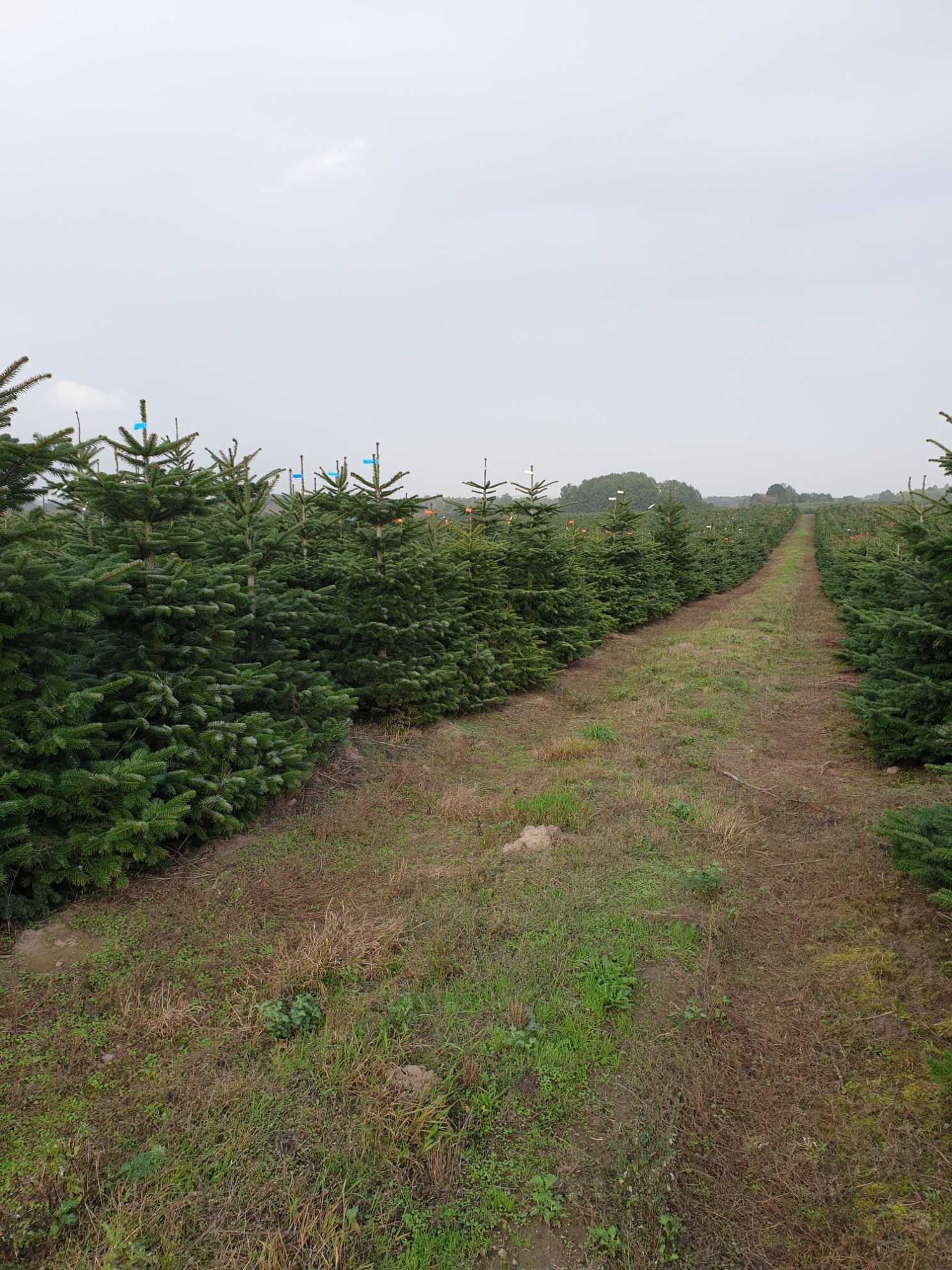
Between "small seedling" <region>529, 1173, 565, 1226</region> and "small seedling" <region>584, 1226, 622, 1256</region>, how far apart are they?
14 centimetres

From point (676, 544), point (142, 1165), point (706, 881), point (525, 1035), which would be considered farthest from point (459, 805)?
point (676, 544)

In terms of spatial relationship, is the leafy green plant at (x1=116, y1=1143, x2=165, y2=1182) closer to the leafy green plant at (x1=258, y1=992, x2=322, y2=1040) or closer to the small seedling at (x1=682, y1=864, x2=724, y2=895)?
the leafy green plant at (x1=258, y1=992, x2=322, y2=1040)

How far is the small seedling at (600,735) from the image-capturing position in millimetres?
8430

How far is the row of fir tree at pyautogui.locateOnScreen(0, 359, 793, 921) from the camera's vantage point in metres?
4.29

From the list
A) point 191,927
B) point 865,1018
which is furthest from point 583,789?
point 191,927

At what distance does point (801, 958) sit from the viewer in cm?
424

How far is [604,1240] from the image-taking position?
254 cm

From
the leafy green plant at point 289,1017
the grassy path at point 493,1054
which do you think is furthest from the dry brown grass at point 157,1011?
the leafy green plant at point 289,1017

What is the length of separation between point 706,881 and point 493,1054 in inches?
91.6

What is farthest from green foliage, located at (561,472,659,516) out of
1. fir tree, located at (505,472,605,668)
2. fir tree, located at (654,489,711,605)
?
fir tree, located at (505,472,605,668)

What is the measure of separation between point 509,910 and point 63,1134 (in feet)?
8.94

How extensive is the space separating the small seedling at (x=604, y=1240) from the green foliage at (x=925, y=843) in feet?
9.16

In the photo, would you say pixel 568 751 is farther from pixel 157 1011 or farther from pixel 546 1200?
pixel 546 1200

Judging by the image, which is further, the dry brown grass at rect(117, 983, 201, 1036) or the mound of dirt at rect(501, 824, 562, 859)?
the mound of dirt at rect(501, 824, 562, 859)
